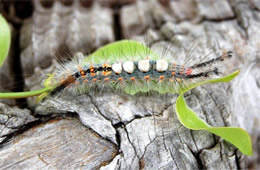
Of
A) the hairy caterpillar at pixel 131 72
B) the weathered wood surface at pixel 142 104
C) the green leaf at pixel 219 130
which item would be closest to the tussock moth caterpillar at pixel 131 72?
the hairy caterpillar at pixel 131 72

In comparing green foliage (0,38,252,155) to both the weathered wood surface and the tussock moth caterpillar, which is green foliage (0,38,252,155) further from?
the weathered wood surface

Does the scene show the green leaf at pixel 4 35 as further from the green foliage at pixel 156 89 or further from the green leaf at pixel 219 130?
the green leaf at pixel 219 130

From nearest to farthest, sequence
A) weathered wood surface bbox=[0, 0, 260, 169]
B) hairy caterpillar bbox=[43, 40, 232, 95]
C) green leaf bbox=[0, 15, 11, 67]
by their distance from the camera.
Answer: weathered wood surface bbox=[0, 0, 260, 169]
green leaf bbox=[0, 15, 11, 67]
hairy caterpillar bbox=[43, 40, 232, 95]

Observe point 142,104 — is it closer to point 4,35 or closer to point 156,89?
point 156,89

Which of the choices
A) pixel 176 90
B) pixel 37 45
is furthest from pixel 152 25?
pixel 37 45

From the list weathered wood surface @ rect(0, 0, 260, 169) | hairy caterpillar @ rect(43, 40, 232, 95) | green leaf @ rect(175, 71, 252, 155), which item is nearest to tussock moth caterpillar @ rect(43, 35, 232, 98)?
hairy caterpillar @ rect(43, 40, 232, 95)

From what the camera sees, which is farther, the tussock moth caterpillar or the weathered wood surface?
the tussock moth caterpillar

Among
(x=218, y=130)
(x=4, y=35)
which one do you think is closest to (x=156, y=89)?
(x=218, y=130)
